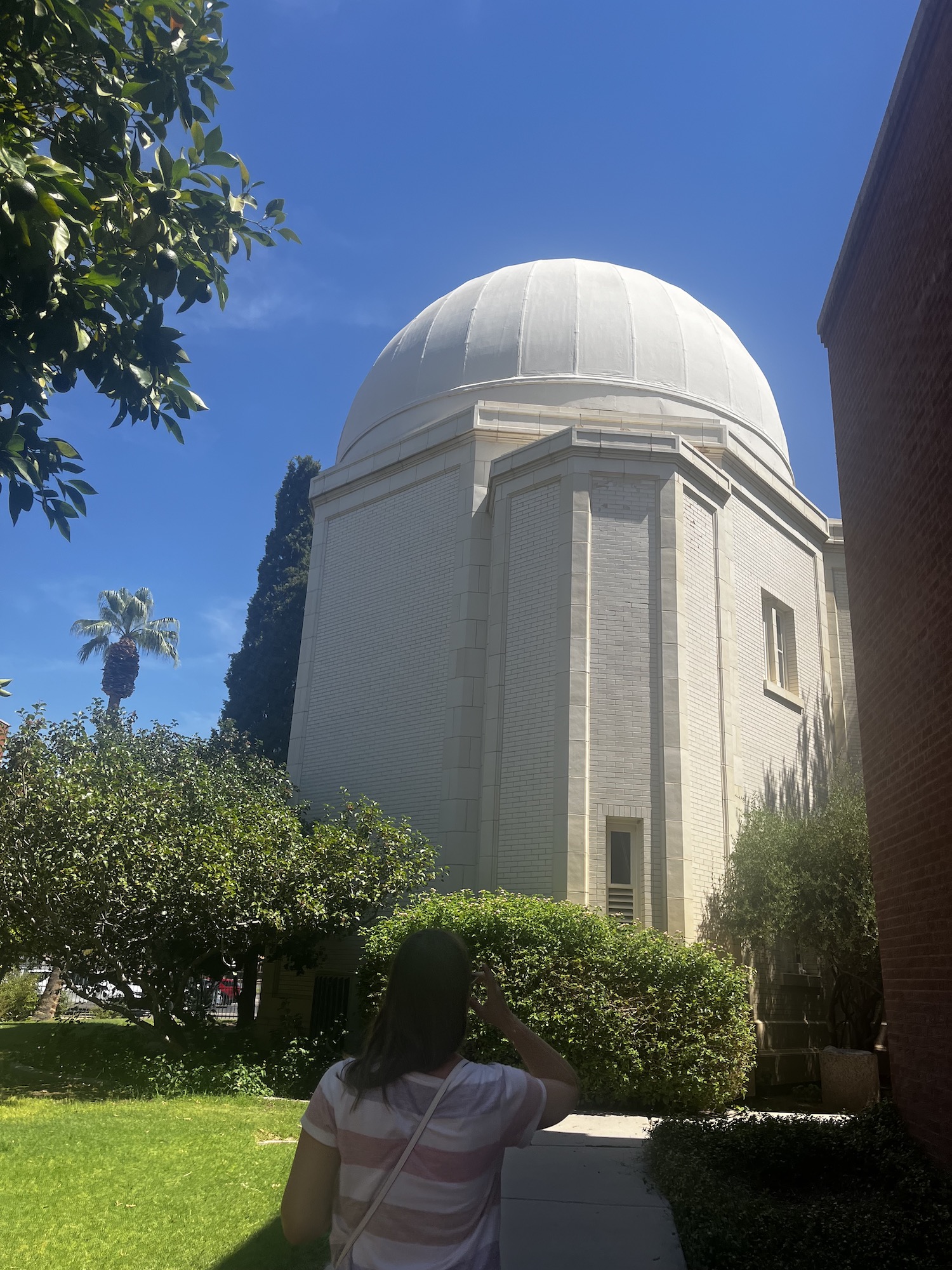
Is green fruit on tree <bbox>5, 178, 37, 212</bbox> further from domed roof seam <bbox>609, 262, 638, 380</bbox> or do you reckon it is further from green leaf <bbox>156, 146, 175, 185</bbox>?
domed roof seam <bbox>609, 262, 638, 380</bbox>

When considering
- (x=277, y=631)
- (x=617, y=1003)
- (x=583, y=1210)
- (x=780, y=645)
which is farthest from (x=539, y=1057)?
(x=277, y=631)

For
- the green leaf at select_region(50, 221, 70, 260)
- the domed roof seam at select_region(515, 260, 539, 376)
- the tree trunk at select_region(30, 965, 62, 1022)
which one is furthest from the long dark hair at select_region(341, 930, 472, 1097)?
the tree trunk at select_region(30, 965, 62, 1022)

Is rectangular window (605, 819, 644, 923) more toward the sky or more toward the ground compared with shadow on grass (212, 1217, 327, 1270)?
more toward the sky

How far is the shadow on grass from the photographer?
5777mm

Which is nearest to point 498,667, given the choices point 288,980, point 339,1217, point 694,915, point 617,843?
point 617,843

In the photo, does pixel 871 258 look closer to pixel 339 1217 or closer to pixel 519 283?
pixel 339 1217

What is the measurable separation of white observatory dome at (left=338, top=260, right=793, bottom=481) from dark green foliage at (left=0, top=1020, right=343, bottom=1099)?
11740 millimetres

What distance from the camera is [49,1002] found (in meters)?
24.6

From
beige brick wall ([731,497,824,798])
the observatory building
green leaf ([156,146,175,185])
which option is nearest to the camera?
green leaf ([156,146,175,185])

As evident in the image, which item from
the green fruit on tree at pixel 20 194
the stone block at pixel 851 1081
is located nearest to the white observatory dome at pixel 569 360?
the stone block at pixel 851 1081

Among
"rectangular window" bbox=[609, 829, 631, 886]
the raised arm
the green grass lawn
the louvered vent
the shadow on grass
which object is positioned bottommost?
the shadow on grass

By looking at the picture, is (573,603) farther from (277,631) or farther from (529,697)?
(277,631)

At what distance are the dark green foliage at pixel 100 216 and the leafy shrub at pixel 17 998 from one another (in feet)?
68.0

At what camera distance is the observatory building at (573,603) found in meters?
15.1
